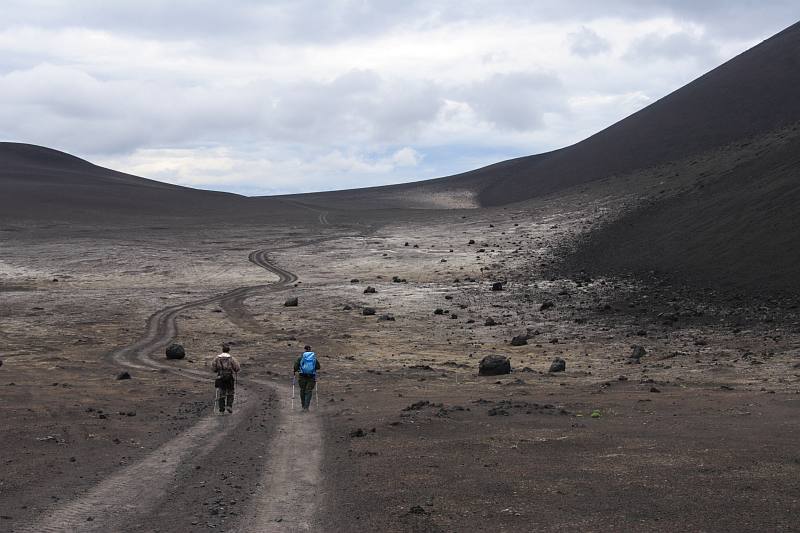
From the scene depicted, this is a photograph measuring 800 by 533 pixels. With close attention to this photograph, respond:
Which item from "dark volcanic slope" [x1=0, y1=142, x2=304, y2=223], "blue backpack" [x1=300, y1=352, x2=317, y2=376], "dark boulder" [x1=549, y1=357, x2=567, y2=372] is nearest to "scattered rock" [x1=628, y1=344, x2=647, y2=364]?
"dark boulder" [x1=549, y1=357, x2=567, y2=372]

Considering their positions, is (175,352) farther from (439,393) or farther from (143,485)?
(143,485)

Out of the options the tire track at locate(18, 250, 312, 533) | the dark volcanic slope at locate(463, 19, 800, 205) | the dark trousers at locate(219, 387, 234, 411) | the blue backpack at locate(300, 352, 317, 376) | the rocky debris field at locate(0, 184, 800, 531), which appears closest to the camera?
the tire track at locate(18, 250, 312, 533)

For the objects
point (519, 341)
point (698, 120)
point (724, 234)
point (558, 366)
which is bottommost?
point (519, 341)

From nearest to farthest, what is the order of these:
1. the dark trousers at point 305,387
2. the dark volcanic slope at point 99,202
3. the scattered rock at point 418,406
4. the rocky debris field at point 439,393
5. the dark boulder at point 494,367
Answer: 1. the rocky debris field at point 439,393
2. the scattered rock at point 418,406
3. the dark trousers at point 305,387
4. the dark boulder at point 494,367
5. the dark volcanic slope at point 99,202

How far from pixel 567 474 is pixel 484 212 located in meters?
82.3

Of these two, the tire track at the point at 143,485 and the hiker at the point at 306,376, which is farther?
the hiker at the point at 306,376

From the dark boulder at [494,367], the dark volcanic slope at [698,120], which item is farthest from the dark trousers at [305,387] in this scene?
the dark volcanic slope at [698,120]

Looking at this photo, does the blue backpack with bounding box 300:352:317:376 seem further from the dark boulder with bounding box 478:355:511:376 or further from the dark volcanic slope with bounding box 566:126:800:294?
the dark volcanic slope with bounding box 566:126:800:294

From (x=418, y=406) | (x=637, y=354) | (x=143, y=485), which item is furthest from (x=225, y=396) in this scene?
(x=637, y=354)

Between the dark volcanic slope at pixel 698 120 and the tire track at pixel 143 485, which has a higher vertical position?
the dark volcanic slope at pixel 698 120

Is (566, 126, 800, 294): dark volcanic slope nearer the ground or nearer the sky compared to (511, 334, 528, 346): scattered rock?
nearer the sky

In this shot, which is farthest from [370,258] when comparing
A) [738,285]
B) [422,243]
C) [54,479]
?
[54,479]

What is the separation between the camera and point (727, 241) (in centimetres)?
4550

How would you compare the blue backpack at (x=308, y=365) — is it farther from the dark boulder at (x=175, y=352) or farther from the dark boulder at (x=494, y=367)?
the dark boulder at (x=175, y=352)
